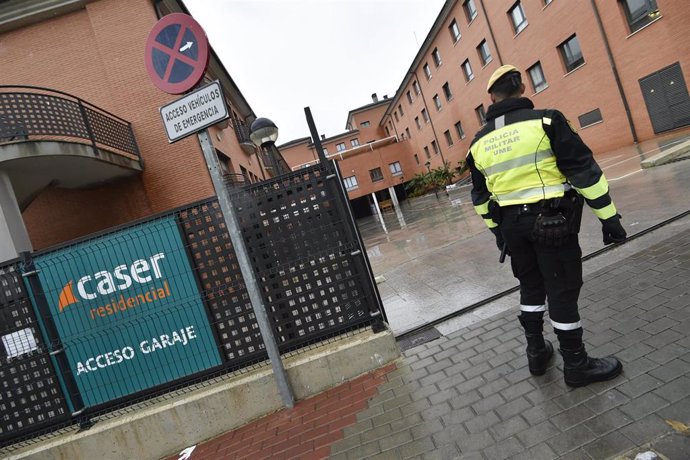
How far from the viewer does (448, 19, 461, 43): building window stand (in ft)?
91.0

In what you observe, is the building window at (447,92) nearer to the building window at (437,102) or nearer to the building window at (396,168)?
the building window at (437,102)

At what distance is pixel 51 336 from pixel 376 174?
37.2m

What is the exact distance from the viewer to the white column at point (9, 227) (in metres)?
7.50

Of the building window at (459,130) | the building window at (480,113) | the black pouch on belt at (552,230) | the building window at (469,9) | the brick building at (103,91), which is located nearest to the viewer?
the black pouch on belt at (552,230)

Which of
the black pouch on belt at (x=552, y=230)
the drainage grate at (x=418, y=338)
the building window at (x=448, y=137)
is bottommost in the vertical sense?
the drainage grate at (x=418, y=338)

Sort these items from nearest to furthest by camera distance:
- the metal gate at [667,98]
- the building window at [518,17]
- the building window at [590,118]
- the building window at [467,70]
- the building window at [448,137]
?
the metal gate at [667,98] < the building window at [590,118] < the building window at [518,17] < the building window at [467,70] < the building window at [448,137]

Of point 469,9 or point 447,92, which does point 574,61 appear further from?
point 447,92

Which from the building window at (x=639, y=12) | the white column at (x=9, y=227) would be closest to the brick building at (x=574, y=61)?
the building window at (x=639, y=12)

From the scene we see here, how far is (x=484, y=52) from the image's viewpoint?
2550cm

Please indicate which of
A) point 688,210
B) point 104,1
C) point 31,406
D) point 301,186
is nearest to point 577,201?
point 301,186

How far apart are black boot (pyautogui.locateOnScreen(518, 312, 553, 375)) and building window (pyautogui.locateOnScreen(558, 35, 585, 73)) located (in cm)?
1964

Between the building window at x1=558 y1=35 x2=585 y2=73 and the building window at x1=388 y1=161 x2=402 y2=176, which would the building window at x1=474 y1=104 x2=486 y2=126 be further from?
the building window at x1=388 y1=161 x2=402 y2=176

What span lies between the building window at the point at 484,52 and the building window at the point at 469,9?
5.79ft

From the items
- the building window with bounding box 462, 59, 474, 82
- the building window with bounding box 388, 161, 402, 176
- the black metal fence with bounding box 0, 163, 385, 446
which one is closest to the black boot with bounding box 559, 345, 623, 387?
the black metal fence with bounding box 0, 163, 385, 446
